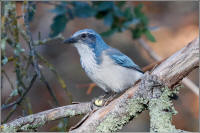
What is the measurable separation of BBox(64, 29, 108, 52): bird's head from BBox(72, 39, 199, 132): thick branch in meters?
1.34

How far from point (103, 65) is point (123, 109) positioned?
1.12 meters

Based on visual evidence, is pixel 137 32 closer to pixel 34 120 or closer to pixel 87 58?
pixel 87 58

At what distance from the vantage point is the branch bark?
3.08 meters

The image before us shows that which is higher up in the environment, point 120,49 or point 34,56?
point 120,49

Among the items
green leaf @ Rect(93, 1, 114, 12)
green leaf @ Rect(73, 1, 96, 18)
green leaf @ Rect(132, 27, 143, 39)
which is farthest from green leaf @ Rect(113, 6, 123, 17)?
green leaf @ Rect(132, 27, 143, 39)

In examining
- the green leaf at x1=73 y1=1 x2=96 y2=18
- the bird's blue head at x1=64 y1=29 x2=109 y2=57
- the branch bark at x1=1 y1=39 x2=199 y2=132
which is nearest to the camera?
the branch bark at x1=1 y1=39 x2=199 y2=132

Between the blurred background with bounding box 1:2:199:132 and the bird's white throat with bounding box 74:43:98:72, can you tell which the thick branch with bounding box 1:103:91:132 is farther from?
the blurred background with bounding box 1:2:199:132

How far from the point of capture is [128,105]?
10.8ft

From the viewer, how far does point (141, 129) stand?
716cm

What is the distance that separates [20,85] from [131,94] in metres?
1.76

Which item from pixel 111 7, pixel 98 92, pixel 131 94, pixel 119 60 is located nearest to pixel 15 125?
pixel 131 94

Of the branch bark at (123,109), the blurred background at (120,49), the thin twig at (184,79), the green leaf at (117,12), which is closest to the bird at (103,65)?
the green leaf at (117,12)

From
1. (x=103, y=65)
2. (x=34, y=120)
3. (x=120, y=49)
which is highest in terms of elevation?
(x=120, y=49)

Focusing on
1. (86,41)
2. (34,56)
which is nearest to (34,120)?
(34,56)
